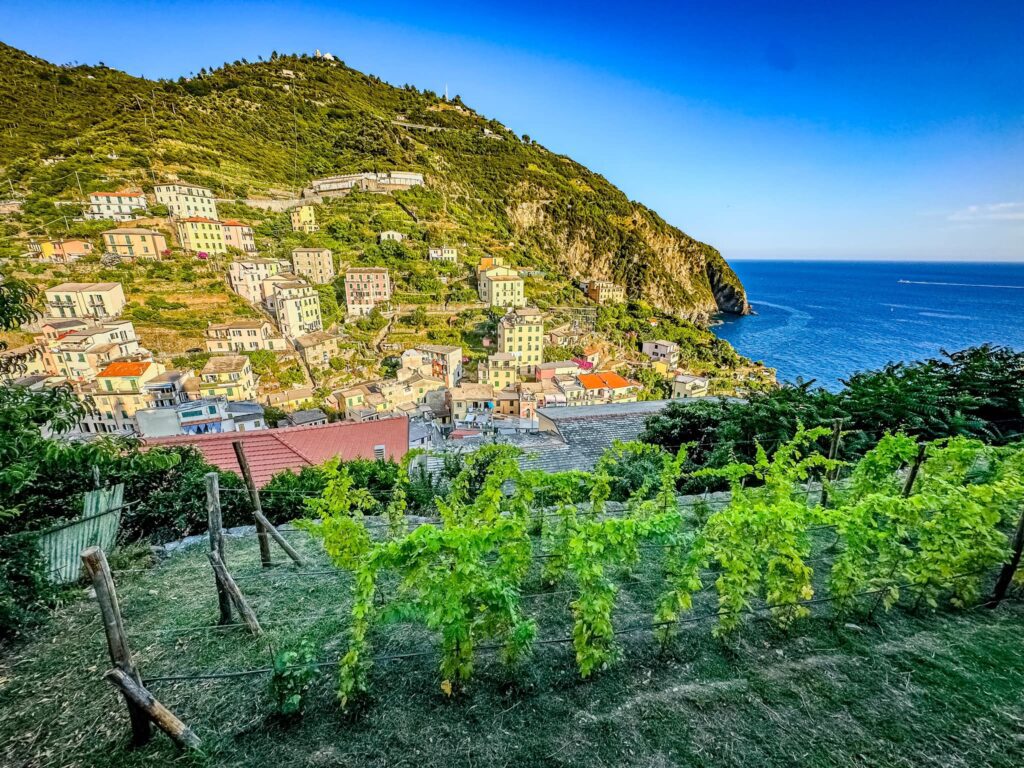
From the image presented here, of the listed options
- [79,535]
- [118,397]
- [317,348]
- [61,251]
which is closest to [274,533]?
[79,535]

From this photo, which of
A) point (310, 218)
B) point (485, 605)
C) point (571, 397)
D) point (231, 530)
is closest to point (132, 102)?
point (310, 218)

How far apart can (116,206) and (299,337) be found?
31.3 m

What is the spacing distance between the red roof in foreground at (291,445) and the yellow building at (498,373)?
29.1 m

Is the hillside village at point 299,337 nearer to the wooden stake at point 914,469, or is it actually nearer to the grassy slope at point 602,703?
the grassy slope at point 602,703

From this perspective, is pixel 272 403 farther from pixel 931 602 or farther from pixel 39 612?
pixel 931 602

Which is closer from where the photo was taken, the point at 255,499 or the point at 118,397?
the point at 255,499

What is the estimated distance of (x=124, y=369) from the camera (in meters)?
31.5

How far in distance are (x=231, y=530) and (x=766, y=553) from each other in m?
7.63

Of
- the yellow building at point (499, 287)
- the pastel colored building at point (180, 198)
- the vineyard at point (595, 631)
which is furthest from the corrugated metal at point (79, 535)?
the pastel colored building at point (180, 198)

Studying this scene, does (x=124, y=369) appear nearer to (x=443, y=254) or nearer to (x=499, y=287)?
(x=499, y=287)

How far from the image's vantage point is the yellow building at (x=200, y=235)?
159 feet

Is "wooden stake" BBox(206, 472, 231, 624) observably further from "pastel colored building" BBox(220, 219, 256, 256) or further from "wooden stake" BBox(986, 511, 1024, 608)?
"pastel colored building" BBox(220, 219, 256, 256)

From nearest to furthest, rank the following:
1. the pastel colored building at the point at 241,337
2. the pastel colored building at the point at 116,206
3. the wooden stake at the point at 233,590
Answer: the wooden stake at the point at 233,590 → the pastel colored building at the point at 241,337 → the pastel colored building at the point at 116,206

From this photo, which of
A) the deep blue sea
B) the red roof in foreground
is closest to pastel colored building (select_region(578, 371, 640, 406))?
the deep blue sea
